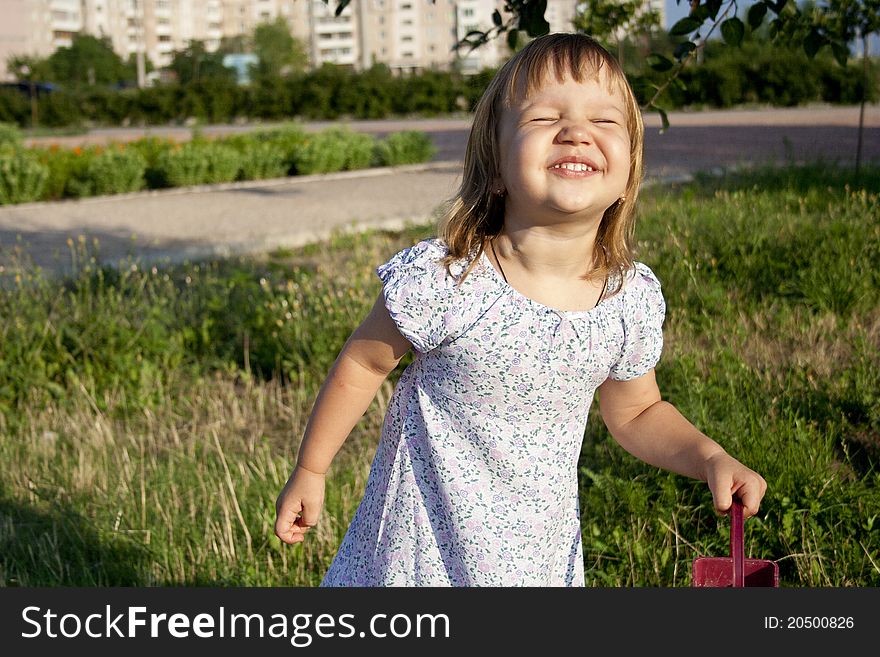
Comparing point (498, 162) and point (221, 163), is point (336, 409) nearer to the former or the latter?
point (498, 162)

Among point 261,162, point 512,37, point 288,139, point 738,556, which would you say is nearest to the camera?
point 738,556

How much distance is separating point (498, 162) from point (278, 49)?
60.8 meters

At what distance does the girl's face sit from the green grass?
1228 millimetres

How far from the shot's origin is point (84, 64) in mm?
52625

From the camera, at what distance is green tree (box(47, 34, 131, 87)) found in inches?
1984

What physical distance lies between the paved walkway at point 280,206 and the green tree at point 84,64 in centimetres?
3858

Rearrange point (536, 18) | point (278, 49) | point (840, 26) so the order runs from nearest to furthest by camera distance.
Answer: point (536, 18)
point (840, 26)
point (278, 49)

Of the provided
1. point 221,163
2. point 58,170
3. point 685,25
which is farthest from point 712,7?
point 221,163

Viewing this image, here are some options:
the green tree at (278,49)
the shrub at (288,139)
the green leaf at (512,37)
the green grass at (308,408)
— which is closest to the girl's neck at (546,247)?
the green grass at (308,408)

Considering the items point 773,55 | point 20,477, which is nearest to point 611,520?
point 20,477

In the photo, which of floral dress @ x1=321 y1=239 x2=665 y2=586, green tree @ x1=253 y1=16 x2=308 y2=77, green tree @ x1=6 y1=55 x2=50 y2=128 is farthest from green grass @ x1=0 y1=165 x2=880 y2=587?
green tree @ x1=253 y1=16 x2=308 y2=77

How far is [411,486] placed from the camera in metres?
1.78

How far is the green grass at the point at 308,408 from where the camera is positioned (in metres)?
2.64

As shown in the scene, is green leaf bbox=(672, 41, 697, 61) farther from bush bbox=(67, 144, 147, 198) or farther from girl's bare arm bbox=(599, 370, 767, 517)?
bush bbox=(67, 144, 147, 198)
